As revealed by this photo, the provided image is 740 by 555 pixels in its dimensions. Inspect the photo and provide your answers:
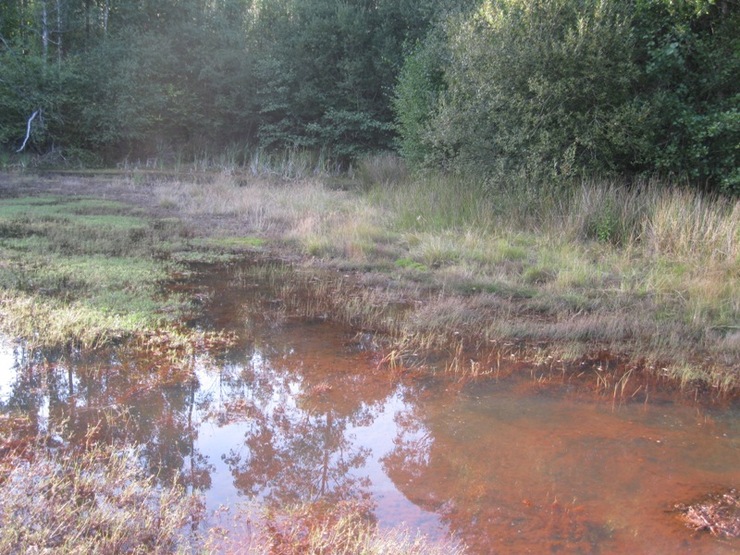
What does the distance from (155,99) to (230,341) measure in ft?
70.5

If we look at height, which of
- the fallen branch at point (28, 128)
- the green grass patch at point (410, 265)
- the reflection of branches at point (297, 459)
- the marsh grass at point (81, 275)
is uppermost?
the fallen branch at point (28, 128)

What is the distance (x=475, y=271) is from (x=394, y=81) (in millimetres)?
18398

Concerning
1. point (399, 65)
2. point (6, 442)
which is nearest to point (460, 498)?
point (6, 442)

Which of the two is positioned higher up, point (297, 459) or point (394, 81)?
point (394, 81)

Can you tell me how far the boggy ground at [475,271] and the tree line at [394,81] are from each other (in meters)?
1.03

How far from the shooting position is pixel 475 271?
8.84 meters

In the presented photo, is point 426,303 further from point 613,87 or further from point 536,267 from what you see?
point 613,87

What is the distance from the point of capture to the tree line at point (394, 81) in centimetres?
1086

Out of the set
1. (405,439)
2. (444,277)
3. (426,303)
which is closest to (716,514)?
(405,439)

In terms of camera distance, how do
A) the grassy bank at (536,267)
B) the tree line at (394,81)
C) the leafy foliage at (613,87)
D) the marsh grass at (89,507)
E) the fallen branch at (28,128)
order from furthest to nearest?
1. the fallen branch at (28,128)
2. the tree line at (394,81)
3. the leafy foliage at (613,87)
4. the grassy bank at (536,267)
5. the marsh grass at (89,507)

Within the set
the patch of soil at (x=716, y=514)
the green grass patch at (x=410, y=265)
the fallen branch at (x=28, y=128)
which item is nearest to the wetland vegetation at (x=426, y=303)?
the patch of soil at (x=716, y=514)

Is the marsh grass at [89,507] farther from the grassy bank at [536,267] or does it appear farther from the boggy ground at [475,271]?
the grassy bank at [536,267]

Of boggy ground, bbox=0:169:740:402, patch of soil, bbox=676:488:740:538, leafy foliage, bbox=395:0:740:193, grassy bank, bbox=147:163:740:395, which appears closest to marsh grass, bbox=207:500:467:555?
patch of soil, bbox=676:488:740:538

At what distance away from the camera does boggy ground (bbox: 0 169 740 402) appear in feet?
19.9
